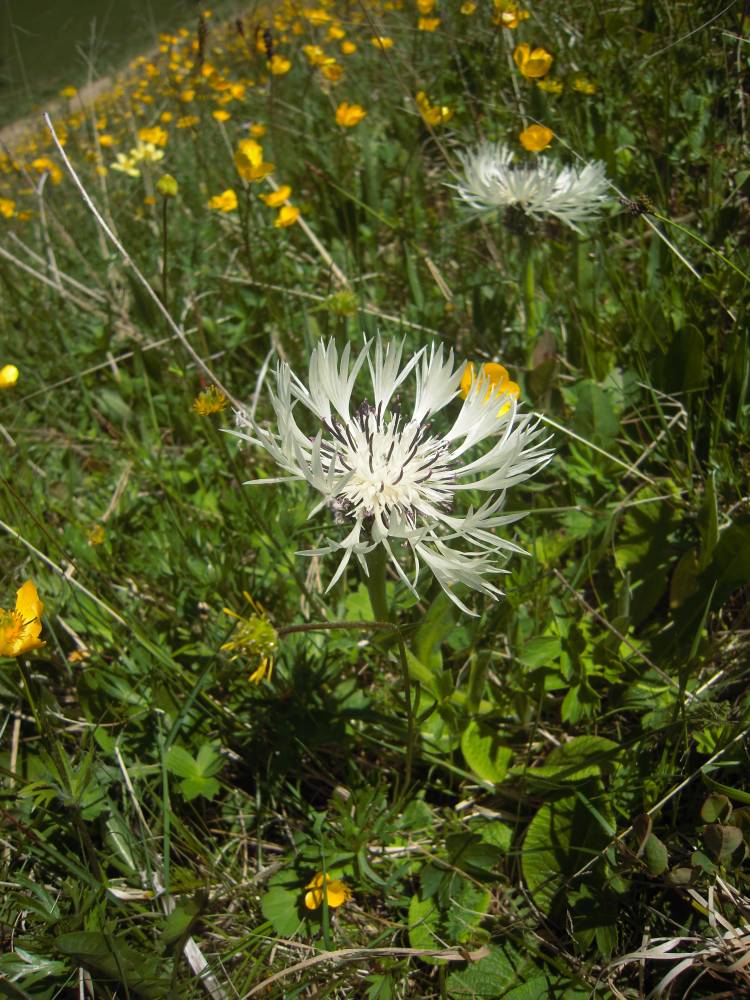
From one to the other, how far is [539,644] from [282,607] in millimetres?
774

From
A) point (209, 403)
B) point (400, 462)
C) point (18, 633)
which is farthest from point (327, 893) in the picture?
point (209, 403)

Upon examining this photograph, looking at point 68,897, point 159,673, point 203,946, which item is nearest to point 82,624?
point 159,673

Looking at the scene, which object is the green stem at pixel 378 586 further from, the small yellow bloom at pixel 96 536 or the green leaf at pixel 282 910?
the small yellow bloom at pixel 96 536

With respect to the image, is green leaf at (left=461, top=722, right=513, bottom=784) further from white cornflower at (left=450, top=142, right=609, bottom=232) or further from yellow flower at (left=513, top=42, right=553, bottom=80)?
yellow flower at (left=513, top=42, right=553, bottom=80)

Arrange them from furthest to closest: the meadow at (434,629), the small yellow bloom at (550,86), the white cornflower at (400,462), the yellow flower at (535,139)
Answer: the small yellow bloom at (550,86)
the yellow flower at (535,139)
the meadow at (434,629)
the white cornflower at (400,462)

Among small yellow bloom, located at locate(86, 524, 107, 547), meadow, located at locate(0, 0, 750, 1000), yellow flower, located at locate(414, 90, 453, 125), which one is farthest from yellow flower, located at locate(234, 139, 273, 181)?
small yellow bloom, located at locate(86, 524, 107, 547)

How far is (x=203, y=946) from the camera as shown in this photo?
152 cm

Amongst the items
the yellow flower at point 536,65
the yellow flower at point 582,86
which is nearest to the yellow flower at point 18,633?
the yellow flower at point 536,65

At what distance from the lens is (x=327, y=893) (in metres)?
1.49

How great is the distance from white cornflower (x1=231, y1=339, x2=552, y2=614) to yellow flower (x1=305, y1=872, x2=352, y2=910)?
733 millimetres

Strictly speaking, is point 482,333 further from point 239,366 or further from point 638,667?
point 638,667

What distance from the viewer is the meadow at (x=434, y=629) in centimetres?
137

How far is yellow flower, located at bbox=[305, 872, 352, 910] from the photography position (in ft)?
4.91

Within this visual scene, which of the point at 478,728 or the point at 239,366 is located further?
the point at 239,366
